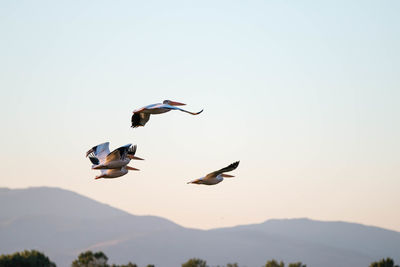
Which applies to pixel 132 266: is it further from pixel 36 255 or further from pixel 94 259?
pixel 36 255

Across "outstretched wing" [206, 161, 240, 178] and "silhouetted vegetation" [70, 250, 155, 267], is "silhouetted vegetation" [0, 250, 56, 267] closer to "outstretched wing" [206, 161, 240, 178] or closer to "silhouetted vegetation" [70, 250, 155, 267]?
"silhouetted vegetation" [70, 250, 155, 267]

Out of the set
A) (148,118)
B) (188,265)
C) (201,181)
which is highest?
(188,265)

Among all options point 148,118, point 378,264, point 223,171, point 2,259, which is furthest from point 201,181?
point 378,264

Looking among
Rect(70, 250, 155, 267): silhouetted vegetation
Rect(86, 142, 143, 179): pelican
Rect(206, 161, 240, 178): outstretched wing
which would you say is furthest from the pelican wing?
Rect(70, 250, 155, 267): silhouetted vegetation

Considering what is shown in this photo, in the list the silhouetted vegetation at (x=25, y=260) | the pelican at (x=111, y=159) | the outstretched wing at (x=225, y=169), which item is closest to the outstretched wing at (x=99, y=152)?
the pelican at (x=111, y=159)

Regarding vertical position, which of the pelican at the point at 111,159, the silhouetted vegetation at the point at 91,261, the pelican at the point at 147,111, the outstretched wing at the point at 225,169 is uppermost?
the silhouetted vegetation at the point at 91,261

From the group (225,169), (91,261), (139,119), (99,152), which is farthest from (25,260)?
(225,169)

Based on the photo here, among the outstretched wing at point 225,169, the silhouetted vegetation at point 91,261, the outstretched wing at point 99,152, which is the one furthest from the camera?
the silhouetted vegetation at point 91,261

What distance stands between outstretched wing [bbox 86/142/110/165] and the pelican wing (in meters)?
1.25

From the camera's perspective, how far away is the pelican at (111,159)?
42.7 m

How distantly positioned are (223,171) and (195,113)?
247 inches

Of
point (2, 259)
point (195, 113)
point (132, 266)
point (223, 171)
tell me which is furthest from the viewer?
point (132, 266)

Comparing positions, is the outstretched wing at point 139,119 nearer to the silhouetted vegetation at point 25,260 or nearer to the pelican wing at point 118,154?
the pelican wing at point 118,154

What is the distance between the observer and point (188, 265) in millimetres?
171500
